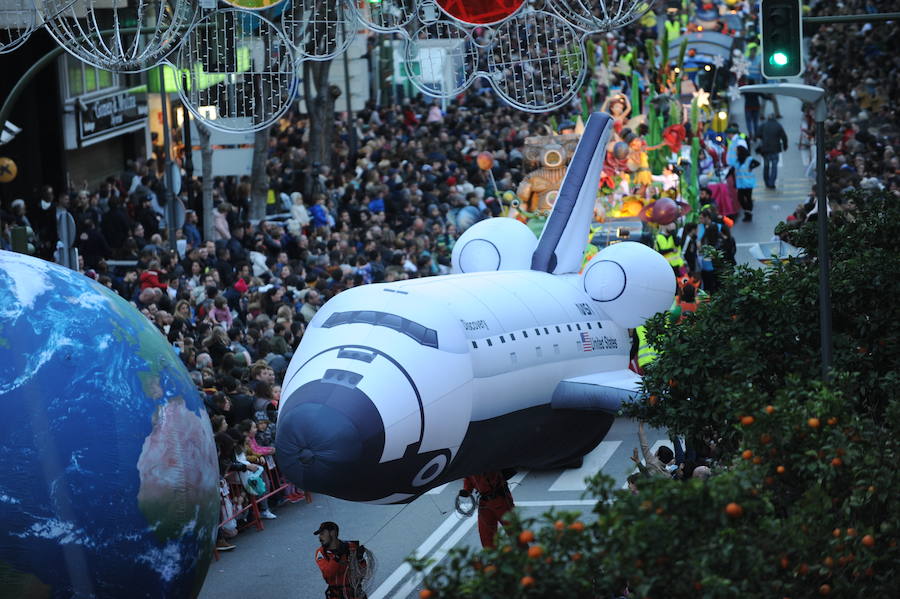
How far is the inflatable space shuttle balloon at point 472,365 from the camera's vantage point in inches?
559

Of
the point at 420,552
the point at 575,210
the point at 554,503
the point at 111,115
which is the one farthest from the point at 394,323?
the point at 111,115

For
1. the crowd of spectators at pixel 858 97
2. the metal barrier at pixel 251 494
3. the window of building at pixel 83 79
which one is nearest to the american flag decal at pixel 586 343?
the metal barrier at pixel 251 494

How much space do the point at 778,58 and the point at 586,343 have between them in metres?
3.81

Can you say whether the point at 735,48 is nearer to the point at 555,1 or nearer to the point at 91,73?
the point at 91,73

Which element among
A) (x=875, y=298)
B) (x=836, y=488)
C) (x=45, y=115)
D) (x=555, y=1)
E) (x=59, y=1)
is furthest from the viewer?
(x=45, y=115)

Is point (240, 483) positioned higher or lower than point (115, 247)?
lower

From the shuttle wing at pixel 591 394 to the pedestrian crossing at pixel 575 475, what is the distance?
317 cm

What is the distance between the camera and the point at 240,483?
1892 centimetres

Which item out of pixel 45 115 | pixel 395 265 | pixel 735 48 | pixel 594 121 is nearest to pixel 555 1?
pixel 594 121

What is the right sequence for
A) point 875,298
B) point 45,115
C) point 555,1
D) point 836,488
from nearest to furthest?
point 836,488 → point 875,298 → point 555,1 → point 45,115

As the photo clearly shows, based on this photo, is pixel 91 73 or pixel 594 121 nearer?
pixel 594 121

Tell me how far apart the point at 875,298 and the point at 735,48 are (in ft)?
152

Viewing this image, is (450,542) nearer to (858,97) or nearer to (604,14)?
(604,14)

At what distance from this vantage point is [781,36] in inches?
620
